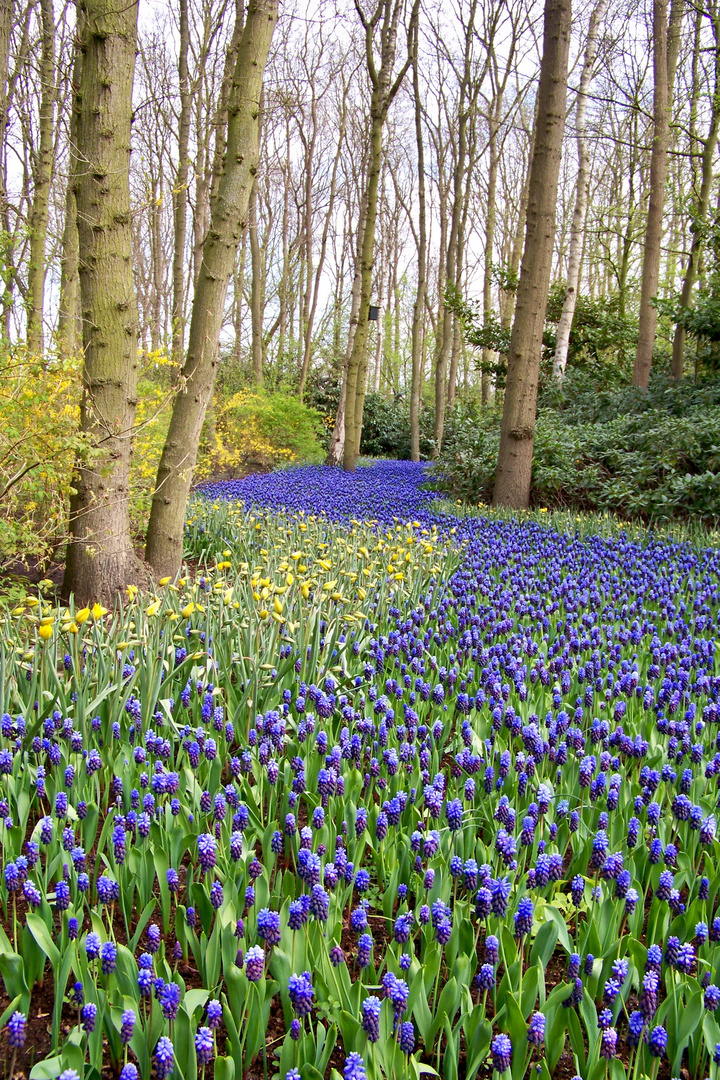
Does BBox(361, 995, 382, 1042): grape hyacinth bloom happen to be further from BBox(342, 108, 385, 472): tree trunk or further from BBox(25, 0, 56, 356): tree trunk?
BBox(342, 108, 385, 472): tree trunk

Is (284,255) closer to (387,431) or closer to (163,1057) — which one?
(387,431)

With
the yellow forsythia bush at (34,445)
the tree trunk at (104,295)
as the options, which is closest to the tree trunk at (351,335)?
the yellow forsythia bush at (34,445)

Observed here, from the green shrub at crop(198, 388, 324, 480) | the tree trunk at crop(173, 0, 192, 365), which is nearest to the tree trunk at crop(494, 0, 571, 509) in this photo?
the tree trunk at crop(173, 0, 192, 365)

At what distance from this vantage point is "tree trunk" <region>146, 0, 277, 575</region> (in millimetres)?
5332

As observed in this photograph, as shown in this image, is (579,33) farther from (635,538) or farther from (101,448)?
(101,448)

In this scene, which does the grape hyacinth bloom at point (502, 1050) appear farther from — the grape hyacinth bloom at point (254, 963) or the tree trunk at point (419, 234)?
the tree trunk at point (419, 234)

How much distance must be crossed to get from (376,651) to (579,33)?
16.9 meters

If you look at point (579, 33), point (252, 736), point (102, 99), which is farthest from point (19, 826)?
point (579, 33)

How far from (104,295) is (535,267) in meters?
5.86

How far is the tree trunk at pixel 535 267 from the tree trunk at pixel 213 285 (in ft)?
14.3

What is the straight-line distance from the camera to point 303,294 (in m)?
26.4

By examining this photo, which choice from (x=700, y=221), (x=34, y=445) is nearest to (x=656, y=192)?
(x=700, y=221)

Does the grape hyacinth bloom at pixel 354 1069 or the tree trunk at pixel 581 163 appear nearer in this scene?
the grape hyacinth bloom at pixel 354 1069

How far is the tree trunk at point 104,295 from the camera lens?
175 inches
